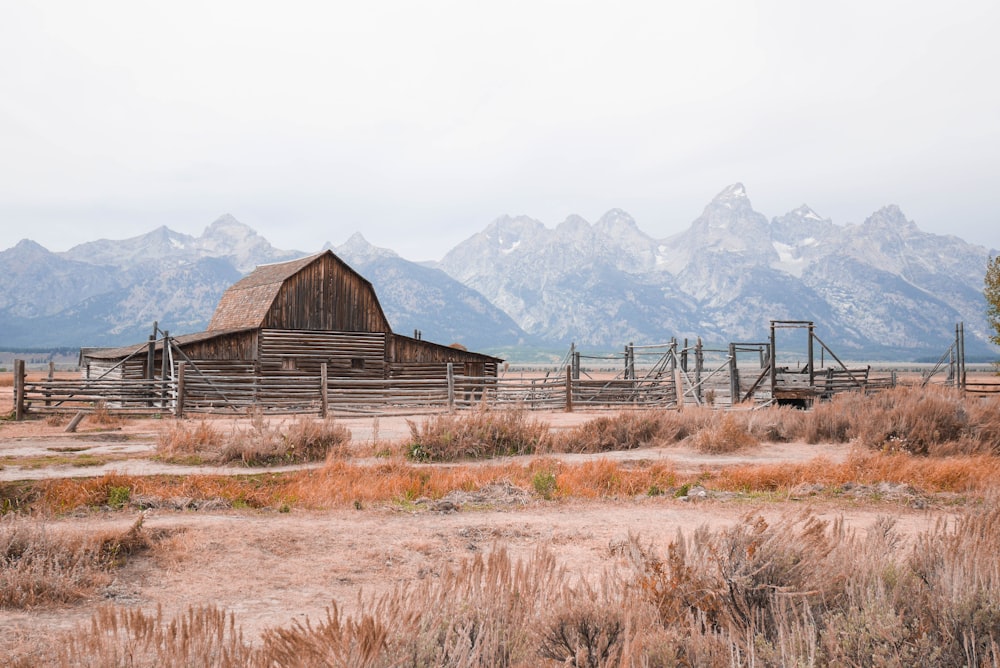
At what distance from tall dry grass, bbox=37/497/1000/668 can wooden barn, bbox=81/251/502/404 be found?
25708 millimetres

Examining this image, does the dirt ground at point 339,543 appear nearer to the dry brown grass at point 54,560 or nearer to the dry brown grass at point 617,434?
the dry brown grass at point 54,560

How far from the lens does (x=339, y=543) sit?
23.0ft

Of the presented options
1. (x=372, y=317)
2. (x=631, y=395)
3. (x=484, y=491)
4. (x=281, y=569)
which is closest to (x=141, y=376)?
(x=372, y=317)

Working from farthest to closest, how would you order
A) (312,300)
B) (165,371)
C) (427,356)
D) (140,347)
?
(427,356) → (312,300) → (140,347) → (165,371)

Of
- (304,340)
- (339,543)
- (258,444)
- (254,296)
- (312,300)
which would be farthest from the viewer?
(254,296)

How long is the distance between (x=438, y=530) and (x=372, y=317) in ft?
91.2

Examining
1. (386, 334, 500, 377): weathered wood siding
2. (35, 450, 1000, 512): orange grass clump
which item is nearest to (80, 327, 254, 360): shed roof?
(386, 334, 500, 377): weathered wood siding

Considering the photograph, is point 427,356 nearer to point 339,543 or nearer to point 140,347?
point 140,347

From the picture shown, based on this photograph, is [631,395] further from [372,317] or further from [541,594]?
[541,594]

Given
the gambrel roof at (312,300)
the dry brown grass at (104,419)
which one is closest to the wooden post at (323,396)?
the dry brown grass at (104,419)

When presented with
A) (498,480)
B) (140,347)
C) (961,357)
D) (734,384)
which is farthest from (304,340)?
Result: (961,357)

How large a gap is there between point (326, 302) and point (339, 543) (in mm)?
27507

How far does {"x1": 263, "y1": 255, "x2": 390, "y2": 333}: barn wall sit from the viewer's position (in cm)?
3238

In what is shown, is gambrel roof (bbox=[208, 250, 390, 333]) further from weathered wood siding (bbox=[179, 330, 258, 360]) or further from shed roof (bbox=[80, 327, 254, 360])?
shed roof (bbox=[80, 327, 254, 360])
